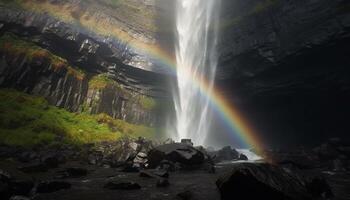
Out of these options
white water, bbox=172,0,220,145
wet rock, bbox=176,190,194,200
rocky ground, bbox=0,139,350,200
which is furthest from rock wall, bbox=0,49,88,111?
wet rock, bbox=176,190,194,200

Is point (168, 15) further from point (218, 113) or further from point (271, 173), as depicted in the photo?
point (271, 173)

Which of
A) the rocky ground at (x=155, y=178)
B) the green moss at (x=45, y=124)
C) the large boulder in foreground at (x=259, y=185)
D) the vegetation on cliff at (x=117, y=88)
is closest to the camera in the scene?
the large boulder in foreground at (x=259, y=185)

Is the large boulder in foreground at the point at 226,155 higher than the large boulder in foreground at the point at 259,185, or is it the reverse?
the large boulder in foreground at the point at 226,155

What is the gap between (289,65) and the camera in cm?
4347

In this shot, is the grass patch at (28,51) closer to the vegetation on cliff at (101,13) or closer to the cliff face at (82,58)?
the cliff face at (82,58)

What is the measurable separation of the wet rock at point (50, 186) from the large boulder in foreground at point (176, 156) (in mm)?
11629

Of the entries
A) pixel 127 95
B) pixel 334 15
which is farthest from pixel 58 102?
pixel 334 15

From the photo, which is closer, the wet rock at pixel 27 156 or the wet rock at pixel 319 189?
the wet rock at pixel 319 189

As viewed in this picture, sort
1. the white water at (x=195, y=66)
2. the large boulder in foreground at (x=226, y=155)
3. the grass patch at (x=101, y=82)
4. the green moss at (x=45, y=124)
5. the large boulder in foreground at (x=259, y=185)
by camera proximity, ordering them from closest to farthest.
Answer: the large boulder in foreground at (x=259, y=185) < the large boulder in foreground at (x=226, y=155) < the green moss at (x=45, y=124) < the grass patch at (x=101, y=82) < the white water at (x=195, y=66)

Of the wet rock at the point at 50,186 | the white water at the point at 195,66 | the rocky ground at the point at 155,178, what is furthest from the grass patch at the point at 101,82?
the wet rock at the point at 50,186

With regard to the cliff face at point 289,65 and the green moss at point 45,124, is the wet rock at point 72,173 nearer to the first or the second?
the green moss at point 45,124

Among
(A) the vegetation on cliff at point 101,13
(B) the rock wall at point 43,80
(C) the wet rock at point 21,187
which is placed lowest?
(C) the wet rock at point 21,187

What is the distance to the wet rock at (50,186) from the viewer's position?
1480cm

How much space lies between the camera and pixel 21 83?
1795 inches
